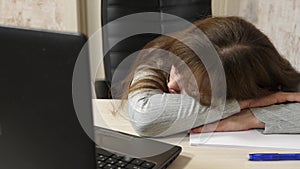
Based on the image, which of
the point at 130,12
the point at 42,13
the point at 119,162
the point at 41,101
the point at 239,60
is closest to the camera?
the point at 41,101

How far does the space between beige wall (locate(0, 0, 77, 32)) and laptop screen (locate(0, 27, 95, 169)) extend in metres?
1.58

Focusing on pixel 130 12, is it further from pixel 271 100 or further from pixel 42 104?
pixel 42 104

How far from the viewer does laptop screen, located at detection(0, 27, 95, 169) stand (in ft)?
1.55

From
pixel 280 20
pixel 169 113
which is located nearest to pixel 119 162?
pixel 169 113

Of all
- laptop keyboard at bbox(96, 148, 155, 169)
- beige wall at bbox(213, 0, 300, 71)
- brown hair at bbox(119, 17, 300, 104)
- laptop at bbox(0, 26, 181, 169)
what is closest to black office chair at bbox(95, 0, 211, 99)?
beige wall at bbox(213, 0, 300, 71)

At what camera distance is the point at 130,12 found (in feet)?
4.99

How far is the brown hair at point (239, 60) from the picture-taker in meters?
0.89

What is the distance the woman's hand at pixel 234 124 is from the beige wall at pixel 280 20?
2.06ft

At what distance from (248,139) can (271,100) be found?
115 mm

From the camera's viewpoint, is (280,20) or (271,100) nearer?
(271,100)

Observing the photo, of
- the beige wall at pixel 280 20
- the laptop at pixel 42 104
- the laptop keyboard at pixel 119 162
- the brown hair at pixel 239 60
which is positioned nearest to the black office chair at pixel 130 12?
the beige wall at pixel 280 20

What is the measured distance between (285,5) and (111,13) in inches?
26.8

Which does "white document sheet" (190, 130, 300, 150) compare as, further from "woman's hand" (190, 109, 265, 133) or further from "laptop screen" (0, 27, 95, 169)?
"laptop screen" (0, 27, 95, 169)

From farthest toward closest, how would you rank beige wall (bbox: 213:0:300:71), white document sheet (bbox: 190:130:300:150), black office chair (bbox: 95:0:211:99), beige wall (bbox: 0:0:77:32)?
beige wall (bbox: 0:0:77:32) → beige wall (bbox: 213:0:300:71) → black office chair (bbox: 95:0:211:99) → white document sheet (bbox: 190:130:300:150)
